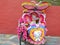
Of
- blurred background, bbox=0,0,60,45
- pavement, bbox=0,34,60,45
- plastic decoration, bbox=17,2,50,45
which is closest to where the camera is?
plastic decoration, bbox=17,2,50,45

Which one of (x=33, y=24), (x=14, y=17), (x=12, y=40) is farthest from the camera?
(x=14, y=17)

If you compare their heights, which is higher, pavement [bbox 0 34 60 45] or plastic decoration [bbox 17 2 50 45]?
plastic decoration [bbox 17 2 50 45]

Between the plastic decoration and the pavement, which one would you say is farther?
the pavement

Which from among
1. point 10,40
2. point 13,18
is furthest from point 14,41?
point 13,18

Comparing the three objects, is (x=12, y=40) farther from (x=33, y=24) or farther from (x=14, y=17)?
(x=33, y=24)

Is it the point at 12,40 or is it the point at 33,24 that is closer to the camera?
the point at 33,24

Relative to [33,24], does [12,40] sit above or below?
below

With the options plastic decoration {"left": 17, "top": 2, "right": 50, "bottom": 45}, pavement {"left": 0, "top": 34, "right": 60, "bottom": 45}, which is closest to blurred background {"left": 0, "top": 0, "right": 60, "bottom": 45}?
pavement {"left": 0, "top": 34, "right": 60, "bottom": 45}

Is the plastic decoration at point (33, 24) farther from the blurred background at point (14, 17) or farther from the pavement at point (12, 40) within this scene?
the blurred background at point (14, 17)

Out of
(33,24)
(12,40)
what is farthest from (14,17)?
(33,24)

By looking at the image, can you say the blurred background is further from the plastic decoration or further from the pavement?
the plastic decoration

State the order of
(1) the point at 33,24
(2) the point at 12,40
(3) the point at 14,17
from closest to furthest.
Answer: (1) the point at 33,24
(2) the point at 12,40
(3) the point at 14,17

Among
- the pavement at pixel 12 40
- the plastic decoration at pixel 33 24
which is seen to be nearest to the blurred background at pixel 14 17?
the pavement at pixel 12 40

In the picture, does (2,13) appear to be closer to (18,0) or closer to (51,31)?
(18,0)
